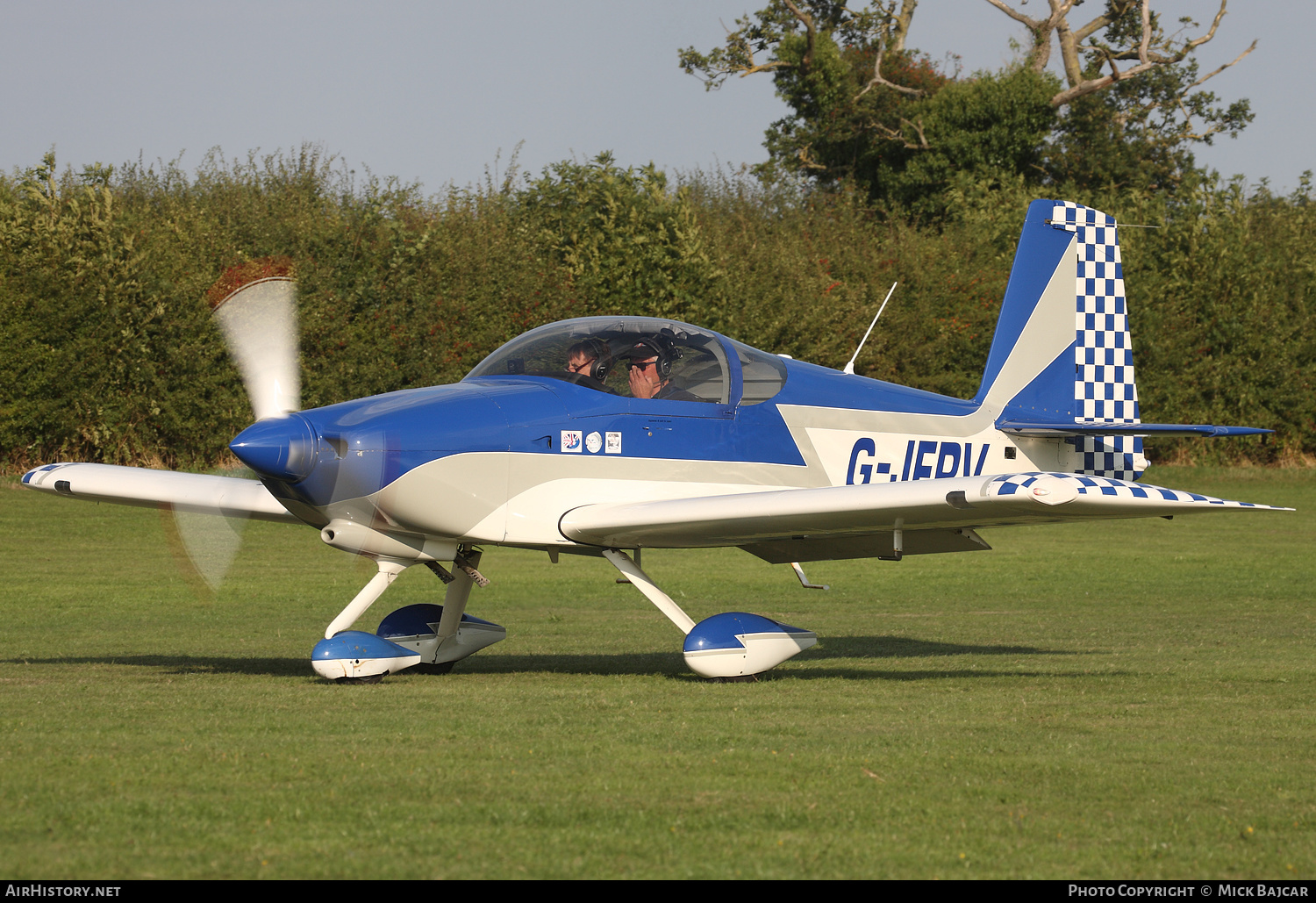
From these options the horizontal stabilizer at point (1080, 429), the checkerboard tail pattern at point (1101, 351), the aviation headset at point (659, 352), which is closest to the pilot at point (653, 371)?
the aviation headset at point (659, 352)

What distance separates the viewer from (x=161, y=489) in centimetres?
999

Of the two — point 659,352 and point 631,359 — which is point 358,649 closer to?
point 631,359

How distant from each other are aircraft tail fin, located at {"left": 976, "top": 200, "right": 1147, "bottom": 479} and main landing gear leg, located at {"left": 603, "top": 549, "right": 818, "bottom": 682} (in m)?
3.08

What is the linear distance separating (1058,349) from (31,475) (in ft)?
25.6

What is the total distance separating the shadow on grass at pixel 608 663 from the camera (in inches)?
364

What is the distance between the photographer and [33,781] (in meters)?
5.25

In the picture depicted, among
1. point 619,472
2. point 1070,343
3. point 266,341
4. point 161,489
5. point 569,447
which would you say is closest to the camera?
point 266,341

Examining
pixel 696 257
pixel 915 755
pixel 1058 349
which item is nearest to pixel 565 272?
pixel 696 257

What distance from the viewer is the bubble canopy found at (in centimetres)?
894

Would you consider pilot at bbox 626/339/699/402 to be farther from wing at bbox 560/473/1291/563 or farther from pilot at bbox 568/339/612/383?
wing at bbox 560/473/1291/563

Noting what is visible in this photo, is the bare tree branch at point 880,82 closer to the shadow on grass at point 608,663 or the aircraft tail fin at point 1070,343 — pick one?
the aircraft tail fin at point 1070,343

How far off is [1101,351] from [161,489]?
24.0 ft

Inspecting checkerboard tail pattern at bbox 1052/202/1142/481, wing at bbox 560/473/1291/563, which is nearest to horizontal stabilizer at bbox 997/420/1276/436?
checkerboard tail pattern at bbox 1052/202/1142/481

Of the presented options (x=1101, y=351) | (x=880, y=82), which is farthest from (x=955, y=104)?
(x=1101, y=351)
